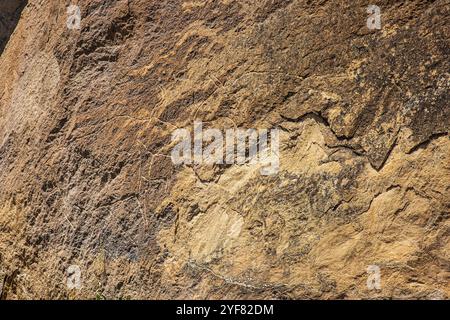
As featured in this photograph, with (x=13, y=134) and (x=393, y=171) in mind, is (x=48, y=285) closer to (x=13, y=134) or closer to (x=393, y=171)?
(x=13, y=134)

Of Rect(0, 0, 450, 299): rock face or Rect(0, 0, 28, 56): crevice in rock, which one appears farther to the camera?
Rect(0, 0, 28, 56): crevice in rock

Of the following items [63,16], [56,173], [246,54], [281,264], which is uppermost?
[63,16]

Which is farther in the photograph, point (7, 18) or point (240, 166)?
point (7, 18)

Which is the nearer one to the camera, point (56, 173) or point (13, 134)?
point (56, 173)

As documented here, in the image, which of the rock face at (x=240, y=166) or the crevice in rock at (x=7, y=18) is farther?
the crevice in rock at (x=7, y=18)

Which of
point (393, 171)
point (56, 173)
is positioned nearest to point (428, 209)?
point (393, 171)

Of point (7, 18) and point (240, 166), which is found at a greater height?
point (7, 18)

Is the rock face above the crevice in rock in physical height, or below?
below

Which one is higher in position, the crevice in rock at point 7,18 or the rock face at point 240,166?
the crevice in rock at point 7,18
